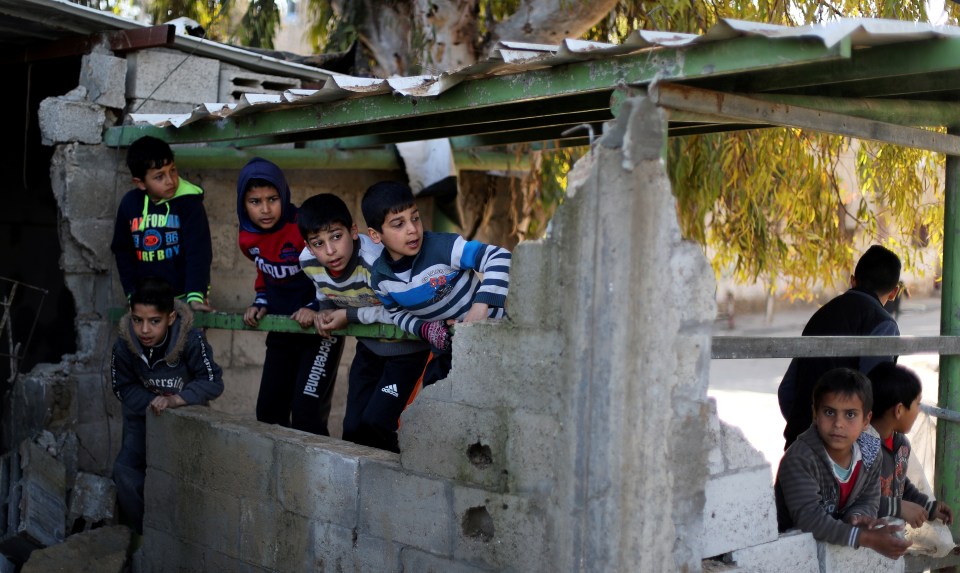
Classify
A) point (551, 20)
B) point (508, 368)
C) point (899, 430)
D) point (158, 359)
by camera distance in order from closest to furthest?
point (508, 368) → point (899, 430) → point (158, 359) → point (551, 20)

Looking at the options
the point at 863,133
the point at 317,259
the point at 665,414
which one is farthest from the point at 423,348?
the point at 863,133

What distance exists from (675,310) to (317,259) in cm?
209

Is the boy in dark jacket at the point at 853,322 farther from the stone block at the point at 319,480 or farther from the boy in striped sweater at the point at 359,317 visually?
the stone block at the point at 319,480

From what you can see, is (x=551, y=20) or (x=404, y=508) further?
(x=551, y=20)

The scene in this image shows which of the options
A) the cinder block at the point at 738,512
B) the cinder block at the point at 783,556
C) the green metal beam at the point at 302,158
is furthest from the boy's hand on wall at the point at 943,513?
the green metal beam at the point at 302,158

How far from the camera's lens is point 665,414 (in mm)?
3160

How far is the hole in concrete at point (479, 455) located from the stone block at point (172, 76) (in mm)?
3550

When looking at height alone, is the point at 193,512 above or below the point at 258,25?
below

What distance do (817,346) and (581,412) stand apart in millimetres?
1178

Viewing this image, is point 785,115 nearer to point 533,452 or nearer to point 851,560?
point 533,452

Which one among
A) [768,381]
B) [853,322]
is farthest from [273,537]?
[768,381]

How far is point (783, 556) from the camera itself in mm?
3697

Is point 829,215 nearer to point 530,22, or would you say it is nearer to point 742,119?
point 530,22

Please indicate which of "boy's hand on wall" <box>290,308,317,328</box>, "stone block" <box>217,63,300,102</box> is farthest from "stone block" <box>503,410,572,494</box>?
"stone block" <box>217,63,300,102</box>
